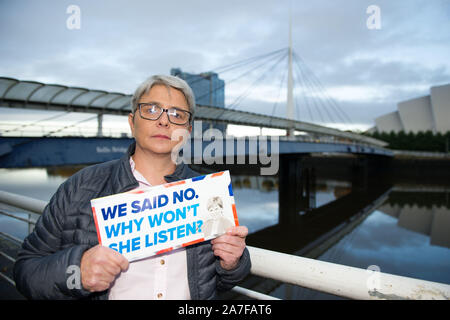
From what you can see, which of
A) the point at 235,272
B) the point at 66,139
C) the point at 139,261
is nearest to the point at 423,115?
the point at 66,139

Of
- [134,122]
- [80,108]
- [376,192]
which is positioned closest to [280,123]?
[376,192]

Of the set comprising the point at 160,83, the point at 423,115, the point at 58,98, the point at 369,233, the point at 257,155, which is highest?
the point at 423,115

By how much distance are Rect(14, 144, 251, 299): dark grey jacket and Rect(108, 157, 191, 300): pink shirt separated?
0.05 metres

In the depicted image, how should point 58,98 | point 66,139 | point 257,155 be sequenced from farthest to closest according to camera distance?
point 257,155
point 58,98
point 66,139

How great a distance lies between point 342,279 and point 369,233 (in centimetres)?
2052

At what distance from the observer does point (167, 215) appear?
1342mm

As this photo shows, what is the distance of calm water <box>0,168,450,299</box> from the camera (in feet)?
42.3

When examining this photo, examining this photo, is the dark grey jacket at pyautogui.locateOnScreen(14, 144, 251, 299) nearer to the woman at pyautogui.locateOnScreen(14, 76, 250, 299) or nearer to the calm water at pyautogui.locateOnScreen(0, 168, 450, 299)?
the woman at pyautogui.locateOnScreen(14, 76, 250, 299)

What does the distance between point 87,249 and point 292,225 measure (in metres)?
20.4

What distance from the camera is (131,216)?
1297 mm

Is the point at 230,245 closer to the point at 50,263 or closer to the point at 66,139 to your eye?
the point at 50,263

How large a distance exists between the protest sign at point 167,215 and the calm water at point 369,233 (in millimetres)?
9054
